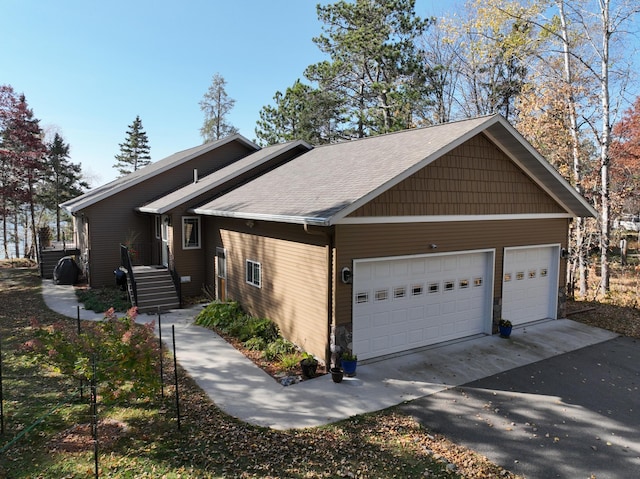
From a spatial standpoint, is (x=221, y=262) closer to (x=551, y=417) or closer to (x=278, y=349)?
(x=278, y=349)

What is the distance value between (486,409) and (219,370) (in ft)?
17.4

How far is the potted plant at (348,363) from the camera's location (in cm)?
846

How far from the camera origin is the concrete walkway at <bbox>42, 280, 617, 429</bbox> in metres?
7.23

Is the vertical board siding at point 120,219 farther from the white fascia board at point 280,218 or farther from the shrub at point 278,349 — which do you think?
the shrub at point 278,349

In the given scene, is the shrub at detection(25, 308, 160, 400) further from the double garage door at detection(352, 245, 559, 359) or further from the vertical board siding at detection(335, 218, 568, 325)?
the double garage door at detection(352, 245, 559, 359)

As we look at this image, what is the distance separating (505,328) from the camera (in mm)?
11016

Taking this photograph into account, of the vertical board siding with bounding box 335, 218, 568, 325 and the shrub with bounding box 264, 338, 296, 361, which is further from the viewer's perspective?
the shrub with bounding box 264, 338, 296, 361

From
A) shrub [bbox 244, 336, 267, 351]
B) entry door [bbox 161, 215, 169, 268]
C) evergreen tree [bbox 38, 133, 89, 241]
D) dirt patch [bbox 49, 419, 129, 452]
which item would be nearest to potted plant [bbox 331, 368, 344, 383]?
shrub [bbox 244, 336, 267, 351]

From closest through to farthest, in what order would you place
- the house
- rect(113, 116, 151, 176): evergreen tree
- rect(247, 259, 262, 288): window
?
the house, rect(247, 259, 262, 288): window, rect(113, 116, 151, 176): evergreen tree

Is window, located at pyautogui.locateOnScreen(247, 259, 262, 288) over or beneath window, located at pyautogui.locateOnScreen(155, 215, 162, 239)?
beneath

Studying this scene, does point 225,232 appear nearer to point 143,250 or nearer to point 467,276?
point 143,250

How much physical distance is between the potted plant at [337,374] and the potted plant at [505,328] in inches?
204

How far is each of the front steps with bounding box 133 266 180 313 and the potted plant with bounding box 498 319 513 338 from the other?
1009cm

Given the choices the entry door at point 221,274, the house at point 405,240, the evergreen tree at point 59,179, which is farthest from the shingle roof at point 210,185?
the evergreen tree at point 59,179
